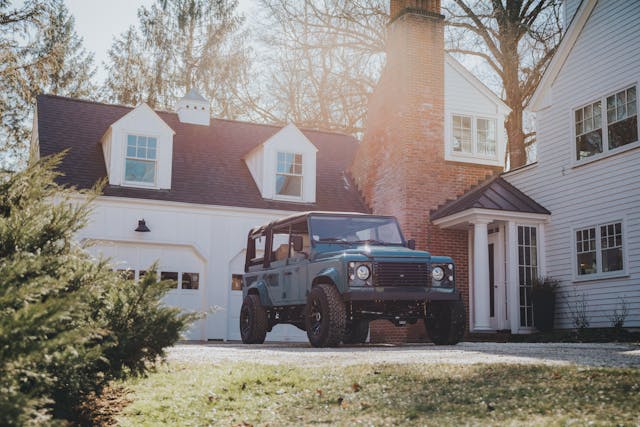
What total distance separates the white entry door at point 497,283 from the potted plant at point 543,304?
99 centimetres

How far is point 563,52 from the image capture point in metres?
16.9

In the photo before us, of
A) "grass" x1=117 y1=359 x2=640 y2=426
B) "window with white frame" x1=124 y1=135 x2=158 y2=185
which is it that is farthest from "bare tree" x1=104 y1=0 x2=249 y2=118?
"grass" x1=117 y1=359 x2=640 y2=426

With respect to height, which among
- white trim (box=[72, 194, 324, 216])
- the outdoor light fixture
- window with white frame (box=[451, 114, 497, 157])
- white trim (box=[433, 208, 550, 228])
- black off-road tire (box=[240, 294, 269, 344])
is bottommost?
black off-road tire (box=[240, 294, 269, 344])

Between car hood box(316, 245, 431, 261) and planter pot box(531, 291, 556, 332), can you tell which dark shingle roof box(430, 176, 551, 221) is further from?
car hood box(316, 245, 431, 261)

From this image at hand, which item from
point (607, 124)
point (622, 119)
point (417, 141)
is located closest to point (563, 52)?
point (607, 124)

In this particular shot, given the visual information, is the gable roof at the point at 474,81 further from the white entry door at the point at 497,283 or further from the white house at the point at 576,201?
the white entry door at the point at 497,283

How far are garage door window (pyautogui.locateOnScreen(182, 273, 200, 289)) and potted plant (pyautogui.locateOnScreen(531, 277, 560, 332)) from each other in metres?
7.95

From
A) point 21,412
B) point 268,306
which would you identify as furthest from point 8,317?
point 268,306

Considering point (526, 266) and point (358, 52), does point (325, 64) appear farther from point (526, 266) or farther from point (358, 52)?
point (526, 266)

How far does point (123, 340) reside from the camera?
6.63 metres

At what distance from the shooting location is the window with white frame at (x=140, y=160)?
60.4 ft

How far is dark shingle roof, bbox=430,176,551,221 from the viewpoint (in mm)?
16750

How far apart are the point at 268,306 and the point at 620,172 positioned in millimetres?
7650

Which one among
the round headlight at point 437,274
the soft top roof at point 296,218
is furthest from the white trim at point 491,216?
the round headlight at point 437,274
